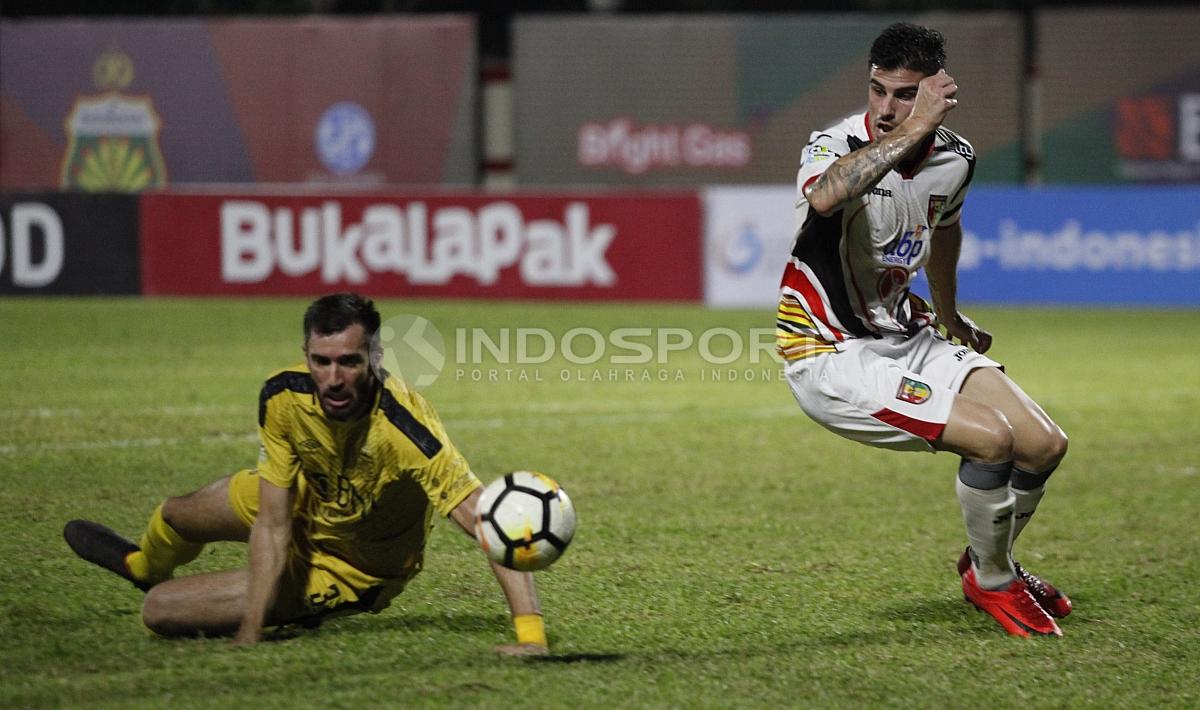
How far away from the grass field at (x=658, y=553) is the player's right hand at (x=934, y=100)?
168cm

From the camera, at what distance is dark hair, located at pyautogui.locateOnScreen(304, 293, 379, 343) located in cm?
425

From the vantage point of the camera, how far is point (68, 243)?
15422 mm

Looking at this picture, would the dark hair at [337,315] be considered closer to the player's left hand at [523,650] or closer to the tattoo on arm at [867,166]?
the player's left hand at [523,650]

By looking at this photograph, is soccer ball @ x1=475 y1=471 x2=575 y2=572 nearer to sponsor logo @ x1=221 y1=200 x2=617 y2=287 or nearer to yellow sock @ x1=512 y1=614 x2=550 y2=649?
yellow sock @ x1=512 y1=614 x2=550 y2=649

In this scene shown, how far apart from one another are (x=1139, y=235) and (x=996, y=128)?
158 inches

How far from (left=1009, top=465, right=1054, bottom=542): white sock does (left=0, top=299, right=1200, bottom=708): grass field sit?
374mm

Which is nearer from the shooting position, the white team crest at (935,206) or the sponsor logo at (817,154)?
the sponsor logo at (817,154)

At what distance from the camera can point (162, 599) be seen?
4.58m

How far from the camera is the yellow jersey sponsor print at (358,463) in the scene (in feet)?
14.6

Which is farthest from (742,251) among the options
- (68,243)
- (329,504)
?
(329,504)

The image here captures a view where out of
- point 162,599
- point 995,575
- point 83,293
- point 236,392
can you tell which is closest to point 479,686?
point 162,599

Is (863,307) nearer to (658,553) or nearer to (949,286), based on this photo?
(949,286)

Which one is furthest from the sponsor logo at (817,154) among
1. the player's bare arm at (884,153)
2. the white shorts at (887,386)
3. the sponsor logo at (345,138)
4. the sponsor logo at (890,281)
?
the sponsor logo at (345,138)

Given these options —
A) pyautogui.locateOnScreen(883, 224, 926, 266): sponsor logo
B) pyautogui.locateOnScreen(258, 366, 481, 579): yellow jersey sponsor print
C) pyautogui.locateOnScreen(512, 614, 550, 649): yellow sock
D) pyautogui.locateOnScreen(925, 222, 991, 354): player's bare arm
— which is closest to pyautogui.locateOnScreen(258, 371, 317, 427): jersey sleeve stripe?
pyautogui.locateOnScreen(258, 366, 481, 579): yellow jersey sponsor print
